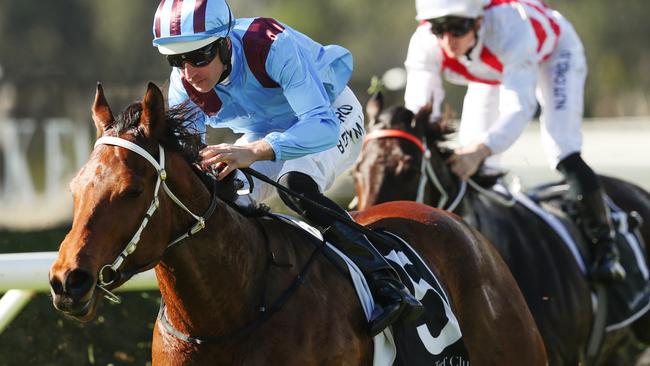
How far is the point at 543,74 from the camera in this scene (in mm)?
6363

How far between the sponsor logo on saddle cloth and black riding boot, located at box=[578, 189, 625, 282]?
198cm

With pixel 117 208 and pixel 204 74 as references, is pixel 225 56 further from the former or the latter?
pixel 117 208

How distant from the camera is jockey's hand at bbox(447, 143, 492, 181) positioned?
18.6 feet

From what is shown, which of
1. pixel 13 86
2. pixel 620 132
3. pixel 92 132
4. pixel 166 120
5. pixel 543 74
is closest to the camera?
pixel 166 120

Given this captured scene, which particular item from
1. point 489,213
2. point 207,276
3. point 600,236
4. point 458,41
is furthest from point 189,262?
point 600,236

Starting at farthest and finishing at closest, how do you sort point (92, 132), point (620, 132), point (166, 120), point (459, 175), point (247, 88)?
point (620, 132) → point (92, 132) → point (459, 175) → point (247, 88) → point (166, 120)

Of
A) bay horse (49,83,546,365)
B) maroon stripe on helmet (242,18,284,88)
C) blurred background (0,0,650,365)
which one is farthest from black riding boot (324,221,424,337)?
blurred background (0,0,650,365)

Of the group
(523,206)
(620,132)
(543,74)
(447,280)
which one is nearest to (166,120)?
(447,280)

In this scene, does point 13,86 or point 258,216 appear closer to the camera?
point 258,216

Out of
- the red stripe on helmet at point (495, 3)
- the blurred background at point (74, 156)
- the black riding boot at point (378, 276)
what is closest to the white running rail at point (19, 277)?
the blurred background at point (74, 156)

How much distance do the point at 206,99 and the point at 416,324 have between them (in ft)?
3.40

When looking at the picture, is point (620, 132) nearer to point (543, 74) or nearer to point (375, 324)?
point (543, 74)

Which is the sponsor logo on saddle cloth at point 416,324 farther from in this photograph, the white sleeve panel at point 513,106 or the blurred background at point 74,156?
the blurred background at point 74,156

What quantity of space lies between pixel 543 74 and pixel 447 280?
241 centimetres
